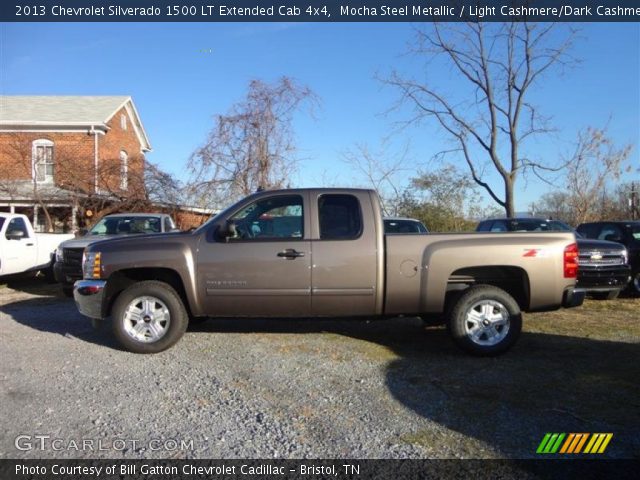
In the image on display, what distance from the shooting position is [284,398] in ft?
15.7

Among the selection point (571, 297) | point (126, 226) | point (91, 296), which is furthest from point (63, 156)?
point (571, 297)

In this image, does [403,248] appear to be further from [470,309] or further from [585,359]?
[585,359]

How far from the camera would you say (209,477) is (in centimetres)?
340

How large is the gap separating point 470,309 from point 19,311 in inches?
300

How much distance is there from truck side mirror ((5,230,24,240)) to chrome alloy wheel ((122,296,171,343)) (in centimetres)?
732

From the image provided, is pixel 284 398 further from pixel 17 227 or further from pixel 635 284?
pixel 17 227

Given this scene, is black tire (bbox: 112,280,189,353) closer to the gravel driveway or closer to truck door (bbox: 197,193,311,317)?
the gravel driveway

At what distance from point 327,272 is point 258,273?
0.76 m

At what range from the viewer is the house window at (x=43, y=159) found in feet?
75.5

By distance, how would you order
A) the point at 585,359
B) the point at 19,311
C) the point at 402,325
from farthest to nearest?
1. the point at 19,311
2. the point at 402,325
3. the point at 585,359

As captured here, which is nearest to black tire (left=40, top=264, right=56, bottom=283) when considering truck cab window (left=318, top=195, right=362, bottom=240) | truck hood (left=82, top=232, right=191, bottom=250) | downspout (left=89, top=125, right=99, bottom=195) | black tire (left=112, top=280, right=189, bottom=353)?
truck hood (left=82, top=232, right=191, bottom=250)

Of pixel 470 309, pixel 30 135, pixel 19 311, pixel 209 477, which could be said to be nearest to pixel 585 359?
pixel 470 309

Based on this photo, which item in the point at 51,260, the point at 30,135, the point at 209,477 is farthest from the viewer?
the point at 30,135

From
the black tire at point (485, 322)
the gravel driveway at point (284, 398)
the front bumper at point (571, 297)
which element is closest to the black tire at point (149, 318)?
the gravel driveway at point (284, 398)
